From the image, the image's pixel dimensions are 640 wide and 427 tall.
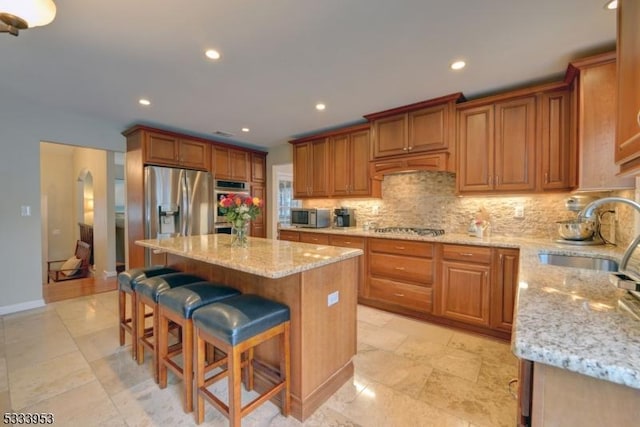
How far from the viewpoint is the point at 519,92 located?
2678 millimetres

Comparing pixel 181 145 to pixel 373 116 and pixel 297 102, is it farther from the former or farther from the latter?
pixel 373 116

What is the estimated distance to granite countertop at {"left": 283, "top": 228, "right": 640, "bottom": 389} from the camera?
57 cm

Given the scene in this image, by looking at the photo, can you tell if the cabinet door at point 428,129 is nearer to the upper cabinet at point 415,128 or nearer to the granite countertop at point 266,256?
the upper cabinet at point 415,128

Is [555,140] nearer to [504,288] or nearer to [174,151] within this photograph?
[504,288]

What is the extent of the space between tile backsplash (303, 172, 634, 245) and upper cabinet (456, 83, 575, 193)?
33 centimetres

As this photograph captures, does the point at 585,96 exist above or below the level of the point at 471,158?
above

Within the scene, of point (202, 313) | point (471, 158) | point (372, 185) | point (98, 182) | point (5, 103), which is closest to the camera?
point (202, 313)

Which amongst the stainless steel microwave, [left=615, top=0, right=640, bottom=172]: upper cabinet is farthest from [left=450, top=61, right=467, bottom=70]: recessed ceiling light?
the stainless steel microwave

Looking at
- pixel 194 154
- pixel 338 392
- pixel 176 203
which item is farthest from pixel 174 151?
pixel 338 392

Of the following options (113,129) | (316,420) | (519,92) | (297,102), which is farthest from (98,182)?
(519,92)

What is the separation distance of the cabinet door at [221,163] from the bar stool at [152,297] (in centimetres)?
289

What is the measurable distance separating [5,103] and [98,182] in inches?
90.3

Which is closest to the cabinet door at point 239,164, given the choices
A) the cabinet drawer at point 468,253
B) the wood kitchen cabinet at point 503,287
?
the cabinet drawer at point 468,253

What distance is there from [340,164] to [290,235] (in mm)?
1335
